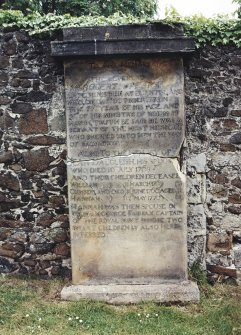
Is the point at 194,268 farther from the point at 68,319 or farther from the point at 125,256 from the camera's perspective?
the point at 68,319

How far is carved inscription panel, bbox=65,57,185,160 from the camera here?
4539 millimetres

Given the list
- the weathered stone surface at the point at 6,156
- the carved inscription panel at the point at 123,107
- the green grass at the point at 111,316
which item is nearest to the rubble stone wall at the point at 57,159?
the weathered stone surface at the point at 6,156

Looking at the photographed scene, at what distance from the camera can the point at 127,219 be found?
15.2 feet

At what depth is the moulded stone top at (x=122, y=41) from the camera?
14.5 ft

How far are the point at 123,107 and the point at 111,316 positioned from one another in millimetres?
2137

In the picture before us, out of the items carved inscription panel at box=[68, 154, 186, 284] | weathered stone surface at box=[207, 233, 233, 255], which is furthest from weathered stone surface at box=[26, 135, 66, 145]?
weathered stone surface at box=[207, 233, 233, 255]

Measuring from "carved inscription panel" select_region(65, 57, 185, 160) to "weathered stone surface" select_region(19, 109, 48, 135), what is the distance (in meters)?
0.34

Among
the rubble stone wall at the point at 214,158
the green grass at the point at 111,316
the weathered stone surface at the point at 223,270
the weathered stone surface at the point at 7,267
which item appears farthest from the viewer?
the weathered stone surface at the point at 7,267

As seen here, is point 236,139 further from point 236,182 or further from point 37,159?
point 37,159

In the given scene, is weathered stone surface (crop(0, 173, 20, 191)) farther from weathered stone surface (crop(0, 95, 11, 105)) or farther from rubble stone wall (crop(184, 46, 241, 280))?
rubble stone wall (crop(184, 46, 241, 280))

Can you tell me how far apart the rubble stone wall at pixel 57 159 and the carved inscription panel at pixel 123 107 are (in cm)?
24

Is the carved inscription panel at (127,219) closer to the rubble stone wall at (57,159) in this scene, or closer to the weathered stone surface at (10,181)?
the rubble stone wall at (57,159)

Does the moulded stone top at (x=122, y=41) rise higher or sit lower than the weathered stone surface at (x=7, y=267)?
higher

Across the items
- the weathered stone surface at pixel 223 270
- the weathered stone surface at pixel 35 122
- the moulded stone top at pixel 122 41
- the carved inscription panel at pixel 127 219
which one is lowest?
the weathered stone surface at pixel 223 270
